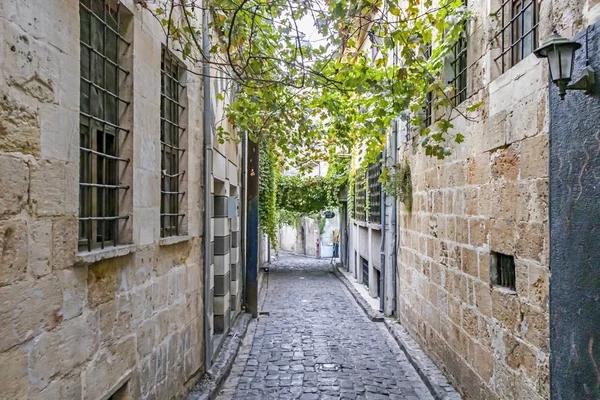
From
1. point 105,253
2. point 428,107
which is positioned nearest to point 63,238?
point 105,253

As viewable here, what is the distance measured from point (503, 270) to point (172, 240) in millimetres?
2794

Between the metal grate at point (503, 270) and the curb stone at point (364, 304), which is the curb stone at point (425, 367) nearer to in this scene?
the curb stone at point (364, 304)

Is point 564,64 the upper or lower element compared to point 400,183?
upper

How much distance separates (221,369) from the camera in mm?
6062

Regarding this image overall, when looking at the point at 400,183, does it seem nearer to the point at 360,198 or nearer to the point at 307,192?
the point at 360,198

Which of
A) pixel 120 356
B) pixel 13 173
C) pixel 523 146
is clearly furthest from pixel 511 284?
pixel 13 173

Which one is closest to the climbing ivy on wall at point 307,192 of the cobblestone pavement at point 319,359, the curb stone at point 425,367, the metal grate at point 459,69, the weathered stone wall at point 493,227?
the cobblestone pavement at point 319,359

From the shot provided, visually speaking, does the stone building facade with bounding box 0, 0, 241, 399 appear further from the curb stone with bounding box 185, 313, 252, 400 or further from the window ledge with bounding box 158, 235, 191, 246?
the curb stone with bounding box 185, 313, 252, 400

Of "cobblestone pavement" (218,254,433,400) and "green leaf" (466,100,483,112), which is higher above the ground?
"green leaf" (466,100,483,112)

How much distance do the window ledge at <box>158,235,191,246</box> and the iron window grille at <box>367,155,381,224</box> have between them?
691 centimetres

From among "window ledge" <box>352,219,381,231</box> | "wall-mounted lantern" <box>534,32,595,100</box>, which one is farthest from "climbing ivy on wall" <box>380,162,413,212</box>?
"wall-mounted lantern" <box>534,32,595,100</box>

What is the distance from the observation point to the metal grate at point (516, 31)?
3.85 m

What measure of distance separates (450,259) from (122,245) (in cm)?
361

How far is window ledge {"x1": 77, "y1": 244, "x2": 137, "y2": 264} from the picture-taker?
2.81 meters
